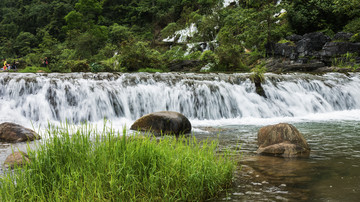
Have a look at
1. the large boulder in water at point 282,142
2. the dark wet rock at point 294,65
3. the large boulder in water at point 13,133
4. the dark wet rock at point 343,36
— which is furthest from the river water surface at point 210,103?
the dark wet rock at point 343,36

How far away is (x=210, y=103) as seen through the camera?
44.2ft

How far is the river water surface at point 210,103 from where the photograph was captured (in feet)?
26.6

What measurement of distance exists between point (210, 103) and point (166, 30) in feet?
109

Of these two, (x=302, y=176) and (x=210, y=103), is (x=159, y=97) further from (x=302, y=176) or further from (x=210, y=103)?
(x=302, y=176)

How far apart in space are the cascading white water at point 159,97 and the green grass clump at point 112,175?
853cm

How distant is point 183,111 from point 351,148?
7879 millimetres

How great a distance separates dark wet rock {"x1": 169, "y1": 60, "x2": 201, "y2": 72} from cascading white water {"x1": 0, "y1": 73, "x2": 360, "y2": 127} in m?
10.7

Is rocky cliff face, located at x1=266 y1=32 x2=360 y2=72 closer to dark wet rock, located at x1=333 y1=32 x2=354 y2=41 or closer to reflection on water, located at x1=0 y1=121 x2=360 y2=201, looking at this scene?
dark wet rock, located at x1=333 y1=32 x2=354 y2=41

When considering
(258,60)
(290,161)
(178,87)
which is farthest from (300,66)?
(290,161)

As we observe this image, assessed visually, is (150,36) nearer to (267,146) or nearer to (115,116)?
(115,116)

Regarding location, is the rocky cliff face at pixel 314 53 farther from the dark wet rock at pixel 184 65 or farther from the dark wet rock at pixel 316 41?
the dark wet rock at pixel 184 65

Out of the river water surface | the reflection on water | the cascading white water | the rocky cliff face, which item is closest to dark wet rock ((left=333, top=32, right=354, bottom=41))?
the rocky cliff face

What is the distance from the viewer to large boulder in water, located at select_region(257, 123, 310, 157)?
5.67m

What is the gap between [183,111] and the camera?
1323 cm
